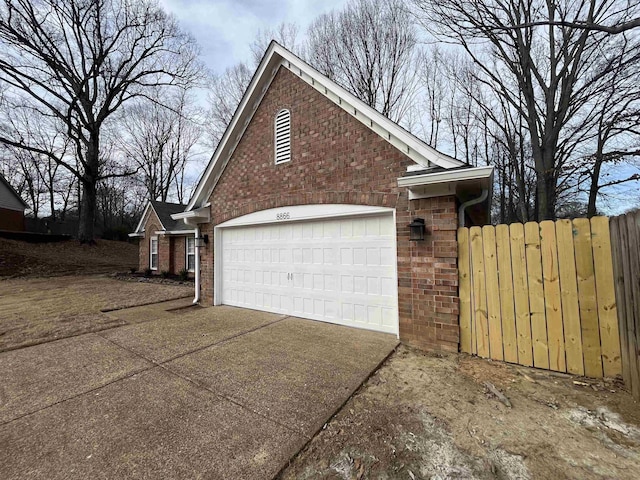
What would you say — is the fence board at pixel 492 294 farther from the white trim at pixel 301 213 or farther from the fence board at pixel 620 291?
the white trim at pixel 301 213

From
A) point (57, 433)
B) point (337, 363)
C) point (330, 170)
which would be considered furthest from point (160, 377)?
point (330, 170)

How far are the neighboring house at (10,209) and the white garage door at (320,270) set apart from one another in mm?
28994

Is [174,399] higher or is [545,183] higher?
[545,183]

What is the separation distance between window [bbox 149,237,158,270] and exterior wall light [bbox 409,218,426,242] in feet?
53.1

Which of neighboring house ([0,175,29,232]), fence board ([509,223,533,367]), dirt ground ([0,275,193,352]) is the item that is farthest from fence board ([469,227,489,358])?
neighboring house ([0,175,29,232])

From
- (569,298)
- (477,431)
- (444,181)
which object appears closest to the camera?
(477,431)

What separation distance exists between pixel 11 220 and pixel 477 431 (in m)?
36.2

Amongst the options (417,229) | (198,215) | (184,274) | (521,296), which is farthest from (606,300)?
(184,274)

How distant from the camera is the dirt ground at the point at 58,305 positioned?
5598 millimetres

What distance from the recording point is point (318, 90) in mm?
6152

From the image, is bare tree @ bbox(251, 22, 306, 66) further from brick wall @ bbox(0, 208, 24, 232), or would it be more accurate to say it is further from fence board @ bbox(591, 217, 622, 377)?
brick wall @ bbox(0, 208, 24, 232)

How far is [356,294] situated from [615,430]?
372 centimetres

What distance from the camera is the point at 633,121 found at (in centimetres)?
908

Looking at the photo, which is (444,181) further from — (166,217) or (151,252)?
(151,252)
